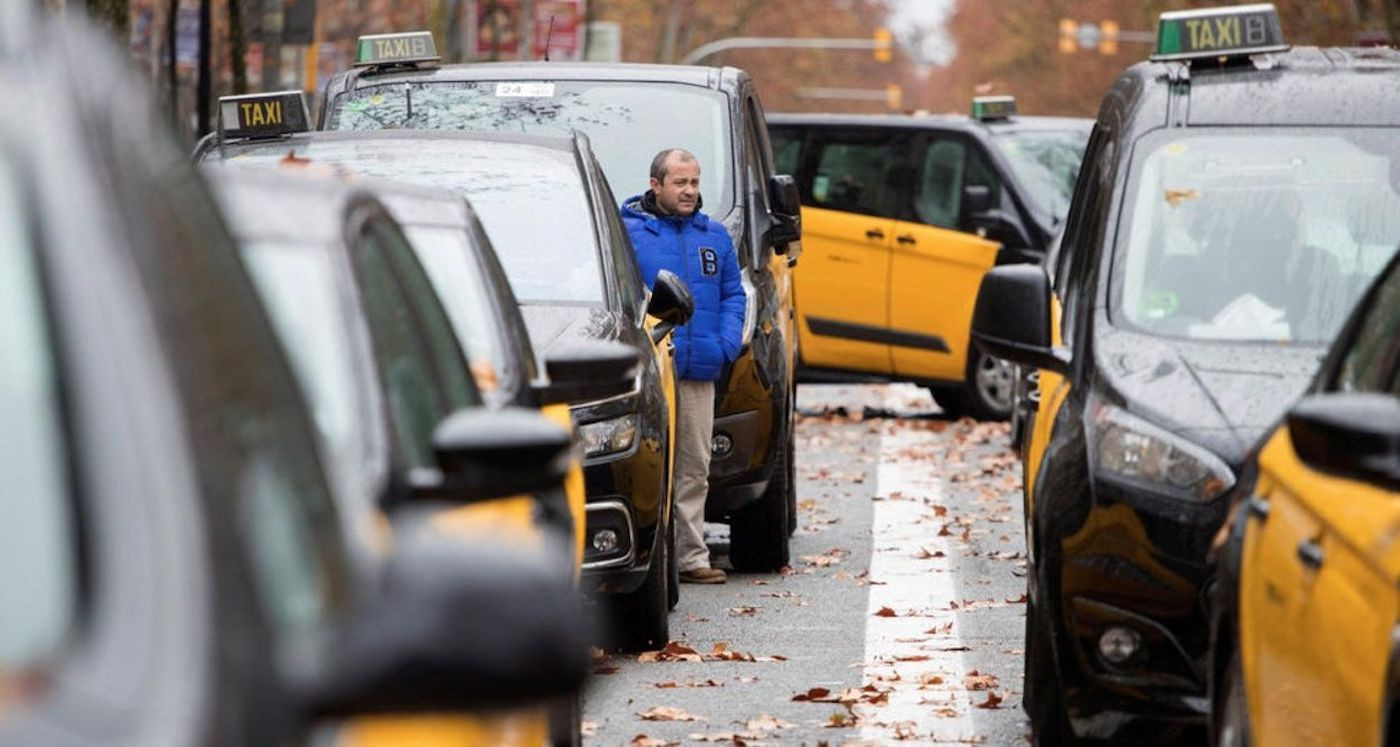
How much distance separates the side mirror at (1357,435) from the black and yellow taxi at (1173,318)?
2.22 m

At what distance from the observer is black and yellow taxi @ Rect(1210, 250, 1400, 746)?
4648 mm

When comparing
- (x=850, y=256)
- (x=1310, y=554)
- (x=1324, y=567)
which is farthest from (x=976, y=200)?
(x=1324, y=567)

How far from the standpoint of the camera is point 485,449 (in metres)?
4.13

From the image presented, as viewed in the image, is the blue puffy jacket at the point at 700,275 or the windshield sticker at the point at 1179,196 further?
the blue puffy jacket at the point at 700,275

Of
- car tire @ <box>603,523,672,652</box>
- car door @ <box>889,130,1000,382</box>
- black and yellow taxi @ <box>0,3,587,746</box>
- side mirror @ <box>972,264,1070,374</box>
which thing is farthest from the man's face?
car door @ <box>889,130,1000,382</box>

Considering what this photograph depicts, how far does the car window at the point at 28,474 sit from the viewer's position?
2635 millimetres

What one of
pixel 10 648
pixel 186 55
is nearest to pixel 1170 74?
pixel 10 648

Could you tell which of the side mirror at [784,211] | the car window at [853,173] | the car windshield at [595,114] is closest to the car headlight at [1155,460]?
the car windshield at [595,114]

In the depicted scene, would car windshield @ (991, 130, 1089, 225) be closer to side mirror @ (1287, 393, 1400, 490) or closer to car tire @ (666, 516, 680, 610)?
car tire @ (666, 516, 680, 610)

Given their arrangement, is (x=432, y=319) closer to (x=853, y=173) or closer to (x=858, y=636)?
(x=858, y=636)

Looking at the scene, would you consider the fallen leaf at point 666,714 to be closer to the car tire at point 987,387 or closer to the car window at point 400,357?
the car window at point 400,357

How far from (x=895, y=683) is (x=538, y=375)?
2.72m

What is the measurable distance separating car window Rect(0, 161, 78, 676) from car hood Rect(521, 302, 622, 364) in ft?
21.9

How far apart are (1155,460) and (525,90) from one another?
6.36m
